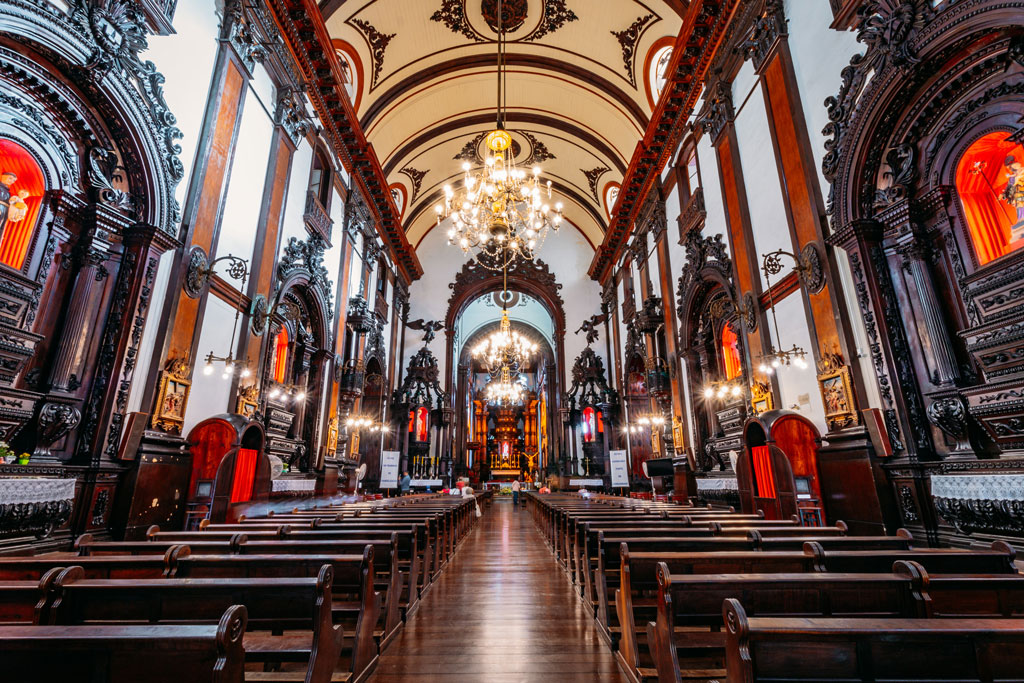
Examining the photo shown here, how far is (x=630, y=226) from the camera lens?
17.1 meters

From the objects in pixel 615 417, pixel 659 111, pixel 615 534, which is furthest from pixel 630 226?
pixel 615 534

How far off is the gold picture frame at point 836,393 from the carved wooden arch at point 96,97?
965 centimetres

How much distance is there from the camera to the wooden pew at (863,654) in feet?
4.69

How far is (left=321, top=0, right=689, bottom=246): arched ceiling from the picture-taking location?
12.7 meters

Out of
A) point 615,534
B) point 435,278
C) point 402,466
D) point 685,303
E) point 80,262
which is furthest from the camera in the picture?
point 435,278

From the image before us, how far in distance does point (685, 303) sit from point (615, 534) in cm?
905

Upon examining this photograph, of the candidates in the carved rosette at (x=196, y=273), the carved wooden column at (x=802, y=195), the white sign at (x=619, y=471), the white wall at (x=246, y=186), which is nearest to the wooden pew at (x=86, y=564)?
the carved rosette at (x=196, y=273)

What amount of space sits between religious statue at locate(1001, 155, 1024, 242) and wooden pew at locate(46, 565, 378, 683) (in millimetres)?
7005

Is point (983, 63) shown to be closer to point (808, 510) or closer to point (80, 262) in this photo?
point (808, 510)

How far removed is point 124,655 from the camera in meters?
1.36

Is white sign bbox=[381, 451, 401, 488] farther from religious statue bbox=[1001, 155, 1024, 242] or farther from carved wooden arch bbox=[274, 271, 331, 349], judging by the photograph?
religious statue bbox=[1001, 155, 1024, 242]

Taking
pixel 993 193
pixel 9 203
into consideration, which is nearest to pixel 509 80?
pixel 993 193

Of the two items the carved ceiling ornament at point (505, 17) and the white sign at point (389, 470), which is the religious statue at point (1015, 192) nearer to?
the carved ceiling ornament at point (505, 17)

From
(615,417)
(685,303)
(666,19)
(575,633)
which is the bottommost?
(575,633)
